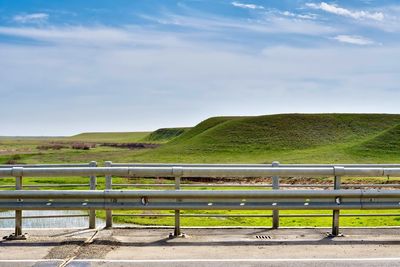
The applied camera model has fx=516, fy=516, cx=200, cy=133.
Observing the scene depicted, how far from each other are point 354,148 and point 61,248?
77.0 metres

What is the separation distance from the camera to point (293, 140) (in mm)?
98562

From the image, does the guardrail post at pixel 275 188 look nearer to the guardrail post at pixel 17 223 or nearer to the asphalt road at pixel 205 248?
the asphalt road at pixel 205 248

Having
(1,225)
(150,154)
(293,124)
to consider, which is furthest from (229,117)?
(1,225)

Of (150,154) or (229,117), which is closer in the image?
(150,154)

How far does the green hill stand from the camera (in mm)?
78812

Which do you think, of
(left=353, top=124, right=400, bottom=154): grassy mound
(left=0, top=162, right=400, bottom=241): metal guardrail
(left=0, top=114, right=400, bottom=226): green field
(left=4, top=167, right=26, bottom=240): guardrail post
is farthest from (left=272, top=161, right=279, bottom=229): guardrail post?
(left=353, top=124, right=400, bottom=154): grassy mound

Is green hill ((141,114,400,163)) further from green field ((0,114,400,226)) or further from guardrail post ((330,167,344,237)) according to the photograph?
guardrail post ((330,167,344,237))

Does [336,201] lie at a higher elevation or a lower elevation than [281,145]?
lower

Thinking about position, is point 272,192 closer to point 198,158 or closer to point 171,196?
point 171,196

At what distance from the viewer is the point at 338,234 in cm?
954

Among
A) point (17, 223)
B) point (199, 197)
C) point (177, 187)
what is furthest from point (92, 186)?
point (199, 197)

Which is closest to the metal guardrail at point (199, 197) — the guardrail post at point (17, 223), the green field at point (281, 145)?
the guardrail post at point (17, 223)

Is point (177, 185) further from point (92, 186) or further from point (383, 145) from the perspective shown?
point (383, 145)

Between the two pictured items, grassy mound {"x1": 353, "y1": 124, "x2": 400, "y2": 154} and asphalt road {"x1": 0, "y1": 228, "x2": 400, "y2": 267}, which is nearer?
asphalt road {"x1": 0, "y1": 228, "x2": 400, "y2": 267}
